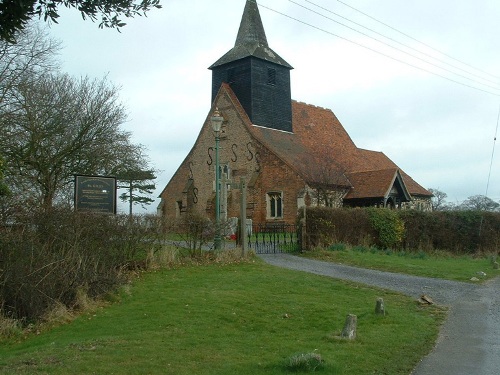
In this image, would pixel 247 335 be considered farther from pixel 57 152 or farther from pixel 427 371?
pixel 57 152

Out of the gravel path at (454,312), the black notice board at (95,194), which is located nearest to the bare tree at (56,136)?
the black notice board at (95,194)

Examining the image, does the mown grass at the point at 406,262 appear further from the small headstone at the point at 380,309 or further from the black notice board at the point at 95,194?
the black notice board at the point at 95,194

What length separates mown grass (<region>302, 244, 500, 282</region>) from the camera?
61.5 feet

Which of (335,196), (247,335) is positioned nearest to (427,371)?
(247,335)

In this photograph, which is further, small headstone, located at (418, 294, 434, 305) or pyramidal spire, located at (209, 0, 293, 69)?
pyramidal spire, located at (209, 0, 293, 69)

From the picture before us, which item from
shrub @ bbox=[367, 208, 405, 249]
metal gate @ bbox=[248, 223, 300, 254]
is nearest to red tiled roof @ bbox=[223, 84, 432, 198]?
shrub @ bbox=[367, 208, 405, 249]

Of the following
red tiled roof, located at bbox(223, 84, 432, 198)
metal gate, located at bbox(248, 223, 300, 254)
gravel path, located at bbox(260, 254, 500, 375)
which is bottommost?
gravel path, located at bbox(260, 254, 500, 375)

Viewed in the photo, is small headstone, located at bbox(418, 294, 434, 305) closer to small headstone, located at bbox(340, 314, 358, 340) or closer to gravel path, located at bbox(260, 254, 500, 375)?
gravel path, located at bbox(260, 254, 500, 375)

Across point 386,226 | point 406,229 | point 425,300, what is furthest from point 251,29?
point 425,300

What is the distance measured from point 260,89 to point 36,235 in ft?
99.3

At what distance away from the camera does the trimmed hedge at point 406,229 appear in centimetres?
2367

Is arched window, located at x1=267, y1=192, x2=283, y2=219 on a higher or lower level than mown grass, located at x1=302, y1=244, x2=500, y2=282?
higher

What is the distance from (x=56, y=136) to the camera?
938 inches

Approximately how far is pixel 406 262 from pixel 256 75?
2249 cm
